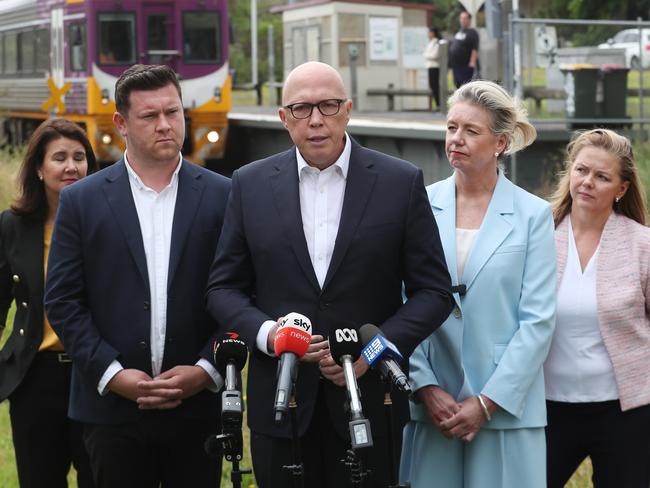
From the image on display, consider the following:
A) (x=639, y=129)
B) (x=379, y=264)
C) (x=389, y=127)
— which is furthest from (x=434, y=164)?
(x=379, y=264)

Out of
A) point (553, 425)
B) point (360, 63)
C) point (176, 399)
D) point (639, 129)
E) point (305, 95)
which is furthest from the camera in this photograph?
point (360, 63)

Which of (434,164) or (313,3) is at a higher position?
(313,3)

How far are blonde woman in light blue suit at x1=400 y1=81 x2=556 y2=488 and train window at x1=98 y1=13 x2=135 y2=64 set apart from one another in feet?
62.0

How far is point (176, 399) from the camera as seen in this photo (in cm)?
468

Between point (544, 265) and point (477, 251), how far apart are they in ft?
0.85

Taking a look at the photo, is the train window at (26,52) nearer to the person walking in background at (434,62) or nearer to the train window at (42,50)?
the train window at (42,50)

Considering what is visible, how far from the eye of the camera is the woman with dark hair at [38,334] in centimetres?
529

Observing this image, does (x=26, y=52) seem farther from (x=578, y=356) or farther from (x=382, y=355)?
(x=382, y=355)

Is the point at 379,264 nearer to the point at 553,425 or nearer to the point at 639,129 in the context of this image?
the point at 553,425

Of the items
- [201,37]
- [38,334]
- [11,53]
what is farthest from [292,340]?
[11,53]

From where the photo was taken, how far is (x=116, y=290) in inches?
186

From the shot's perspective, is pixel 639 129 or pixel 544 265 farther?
pixel 639 129

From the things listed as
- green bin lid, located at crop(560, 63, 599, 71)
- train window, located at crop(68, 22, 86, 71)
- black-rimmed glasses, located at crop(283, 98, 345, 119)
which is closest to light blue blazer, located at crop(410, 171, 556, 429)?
black-rimmed glasses, located at crop(283, 98, 345, 119)

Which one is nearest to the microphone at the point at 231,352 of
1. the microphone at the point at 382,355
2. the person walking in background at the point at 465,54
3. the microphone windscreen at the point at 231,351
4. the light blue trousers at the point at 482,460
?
the microphone windscreen at the point at 231,351
